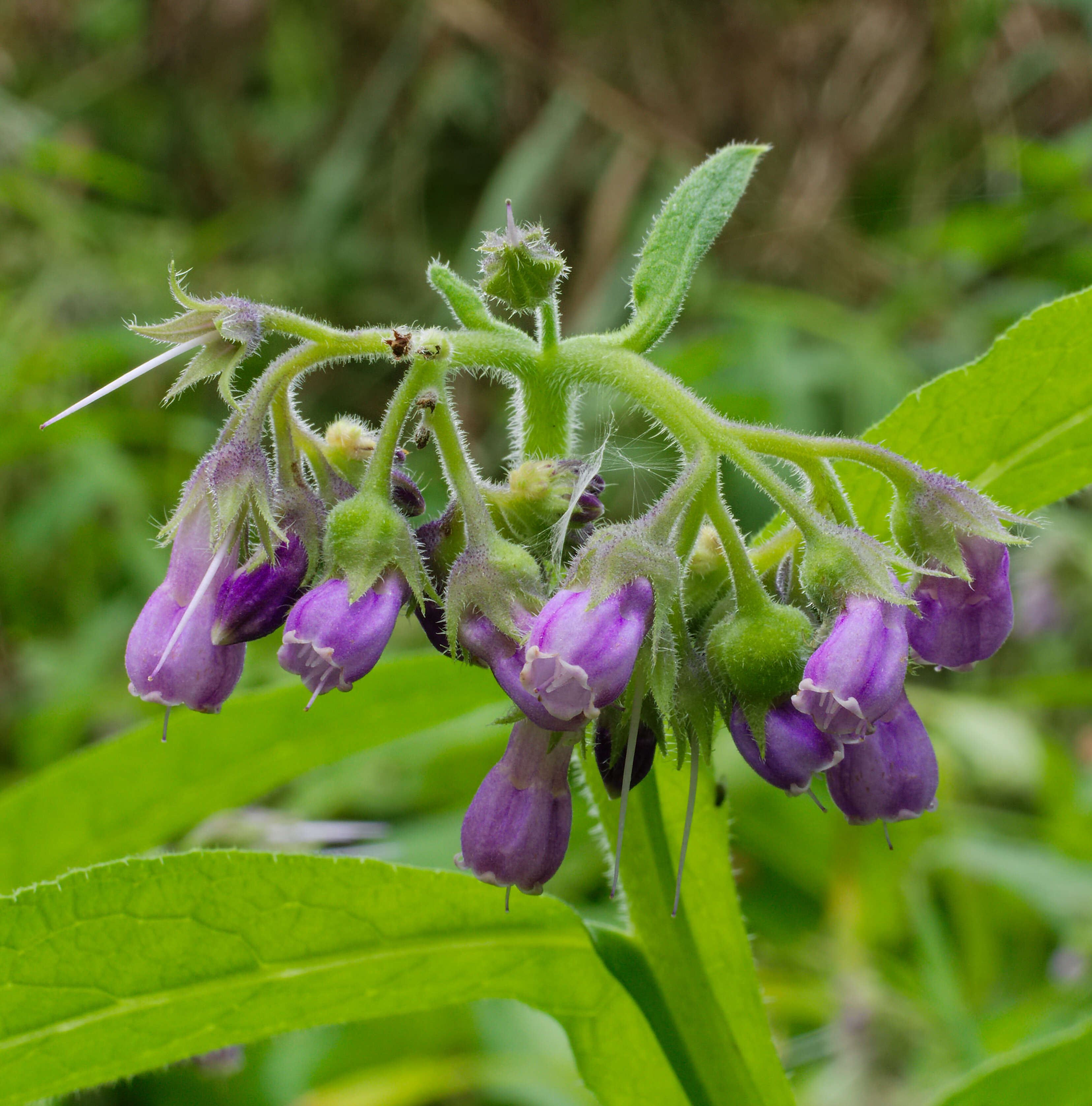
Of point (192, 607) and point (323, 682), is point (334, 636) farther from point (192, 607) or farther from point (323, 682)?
point (192, 607)

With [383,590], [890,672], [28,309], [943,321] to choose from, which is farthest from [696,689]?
[943,321]

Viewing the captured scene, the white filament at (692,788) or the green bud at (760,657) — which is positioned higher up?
the green bud at (760,657)

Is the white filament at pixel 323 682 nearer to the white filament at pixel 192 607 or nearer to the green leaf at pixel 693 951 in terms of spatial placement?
the white filament at pixel 192 607

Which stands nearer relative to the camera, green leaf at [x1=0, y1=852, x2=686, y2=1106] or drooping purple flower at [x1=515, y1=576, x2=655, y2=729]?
drooping purple flower at [x1=515, y1=576, x2=655, y2=729]

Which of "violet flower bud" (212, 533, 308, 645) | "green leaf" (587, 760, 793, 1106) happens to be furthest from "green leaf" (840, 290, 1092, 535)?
"violet flower bud" (212, 533, 308, 645)

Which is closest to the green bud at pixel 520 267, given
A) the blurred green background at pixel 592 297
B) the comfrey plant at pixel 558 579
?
the comfrey plant at pixel 558 579

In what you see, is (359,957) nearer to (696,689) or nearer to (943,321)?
(696,689)

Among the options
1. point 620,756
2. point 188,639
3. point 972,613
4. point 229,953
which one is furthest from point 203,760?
point 972,613

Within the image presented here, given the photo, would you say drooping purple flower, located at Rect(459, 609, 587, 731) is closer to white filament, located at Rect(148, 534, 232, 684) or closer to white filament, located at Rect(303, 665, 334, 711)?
white filament, located at Rect(303, 665, 334, 711)

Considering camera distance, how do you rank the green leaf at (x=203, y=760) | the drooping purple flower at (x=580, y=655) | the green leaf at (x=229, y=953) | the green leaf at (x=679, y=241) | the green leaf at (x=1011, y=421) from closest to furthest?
the drooping purple flower at (x=580, y=655) < the green leaf at (x=229, y=953) < the green leaf at (x=679, y=241) < the green leaf at (x=1011, y=421) < the green leaf at (x=203, y=760)
